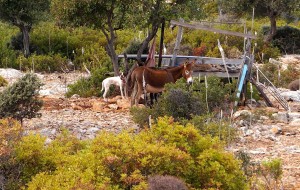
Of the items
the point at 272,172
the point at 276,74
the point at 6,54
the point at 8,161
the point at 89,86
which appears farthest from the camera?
the point at 6,54

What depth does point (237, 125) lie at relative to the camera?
45.3 ft

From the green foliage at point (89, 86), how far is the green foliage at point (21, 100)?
222 inches

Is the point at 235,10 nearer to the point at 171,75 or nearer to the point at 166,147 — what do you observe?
the point at 171,75

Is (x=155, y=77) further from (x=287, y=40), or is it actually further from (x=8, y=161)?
(x=287, y=40)

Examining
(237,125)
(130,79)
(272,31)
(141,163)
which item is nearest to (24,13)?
(272,31)

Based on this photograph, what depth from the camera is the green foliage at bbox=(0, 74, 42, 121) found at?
13.2 meters

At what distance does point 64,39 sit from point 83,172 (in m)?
23.2

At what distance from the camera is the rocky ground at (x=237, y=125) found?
451 inches

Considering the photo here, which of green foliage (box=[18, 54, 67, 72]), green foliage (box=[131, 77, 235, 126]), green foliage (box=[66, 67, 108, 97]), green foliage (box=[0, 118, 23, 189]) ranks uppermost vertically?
green foliage (box=[0, 118, 23, 189])

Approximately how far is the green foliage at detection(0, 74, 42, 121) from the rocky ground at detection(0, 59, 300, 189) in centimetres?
37

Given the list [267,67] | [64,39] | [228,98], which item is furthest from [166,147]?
[64,39]

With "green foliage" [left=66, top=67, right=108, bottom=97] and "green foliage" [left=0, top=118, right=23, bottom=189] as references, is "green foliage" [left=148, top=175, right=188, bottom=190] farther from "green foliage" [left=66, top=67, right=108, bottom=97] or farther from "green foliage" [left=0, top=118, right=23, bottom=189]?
"green foliage" [left=66, top=67, right=108, bottom=97]

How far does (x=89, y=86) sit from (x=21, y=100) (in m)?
6.61

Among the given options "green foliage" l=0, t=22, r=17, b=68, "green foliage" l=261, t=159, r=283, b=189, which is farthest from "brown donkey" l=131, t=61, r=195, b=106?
"green foliage" l=0, t=22, r=17, b=68
